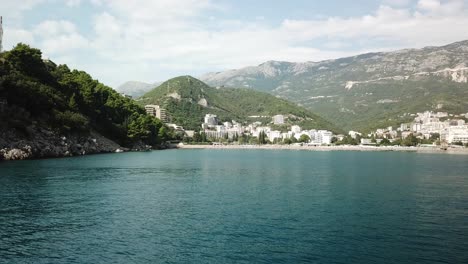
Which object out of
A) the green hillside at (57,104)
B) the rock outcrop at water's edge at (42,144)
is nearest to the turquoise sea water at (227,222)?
the rock outcrop at water's edge at (42,144)

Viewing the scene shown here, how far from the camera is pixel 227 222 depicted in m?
28.0

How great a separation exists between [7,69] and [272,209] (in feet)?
232

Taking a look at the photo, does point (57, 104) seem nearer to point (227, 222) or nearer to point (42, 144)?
point (42, 144)

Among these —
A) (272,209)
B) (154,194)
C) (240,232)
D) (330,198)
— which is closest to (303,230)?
(240,232)

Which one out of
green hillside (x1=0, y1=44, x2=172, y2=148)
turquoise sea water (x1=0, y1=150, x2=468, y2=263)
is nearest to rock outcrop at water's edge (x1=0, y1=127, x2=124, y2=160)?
green hillside (x1=0, y1=44, x2=172, y2=148)

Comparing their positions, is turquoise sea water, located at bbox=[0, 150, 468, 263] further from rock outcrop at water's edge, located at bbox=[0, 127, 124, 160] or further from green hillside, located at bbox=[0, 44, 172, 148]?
green hillside, located at bbox=[0, 44, 172, 148]

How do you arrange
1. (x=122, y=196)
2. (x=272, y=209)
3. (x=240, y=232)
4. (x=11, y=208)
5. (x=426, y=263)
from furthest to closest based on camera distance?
(x=122, y=196) < (x=272, y=209) < (x=11, y=208) < (x=240, y=232) < (x=426, y=263)

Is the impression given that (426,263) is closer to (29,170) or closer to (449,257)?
(449,257)

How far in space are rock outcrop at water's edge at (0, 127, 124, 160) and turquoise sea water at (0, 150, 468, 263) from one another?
25.1 m

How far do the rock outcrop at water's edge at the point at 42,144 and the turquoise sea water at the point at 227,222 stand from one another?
25.1 m

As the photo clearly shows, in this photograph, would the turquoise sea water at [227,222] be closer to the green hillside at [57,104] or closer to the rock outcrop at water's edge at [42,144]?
the rock outcrop at water's edge at [42,144]

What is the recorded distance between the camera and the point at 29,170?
54.2m

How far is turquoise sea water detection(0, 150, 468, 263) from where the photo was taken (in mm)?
21219

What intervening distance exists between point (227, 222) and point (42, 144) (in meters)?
61.5
